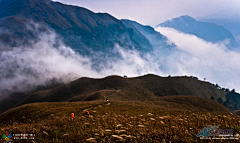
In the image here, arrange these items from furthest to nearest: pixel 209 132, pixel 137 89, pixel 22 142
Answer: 1. pixel 137 89
2. pixel 22 142
3. pixel 209 132

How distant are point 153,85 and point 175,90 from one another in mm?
25310

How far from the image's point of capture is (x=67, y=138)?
21.7ft

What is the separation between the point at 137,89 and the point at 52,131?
155 m

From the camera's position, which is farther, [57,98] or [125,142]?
[57,98]

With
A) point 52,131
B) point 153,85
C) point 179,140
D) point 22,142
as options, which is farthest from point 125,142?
point 153,85

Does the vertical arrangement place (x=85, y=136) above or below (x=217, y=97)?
above

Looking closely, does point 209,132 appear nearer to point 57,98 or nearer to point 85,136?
point 85,136

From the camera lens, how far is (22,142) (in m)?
7.22

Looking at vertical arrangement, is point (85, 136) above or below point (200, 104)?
above

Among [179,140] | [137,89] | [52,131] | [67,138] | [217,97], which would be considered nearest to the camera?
[179,140]

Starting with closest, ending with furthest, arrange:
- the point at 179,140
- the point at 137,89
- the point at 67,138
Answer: the point at 179,140 < the point at 67,138 < the point at 137,89

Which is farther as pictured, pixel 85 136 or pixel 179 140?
pixel 85 136

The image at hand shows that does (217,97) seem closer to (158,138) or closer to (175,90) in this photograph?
(175,90)

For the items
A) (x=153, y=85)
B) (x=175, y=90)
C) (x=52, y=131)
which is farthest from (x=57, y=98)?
(x=52, y=131)
